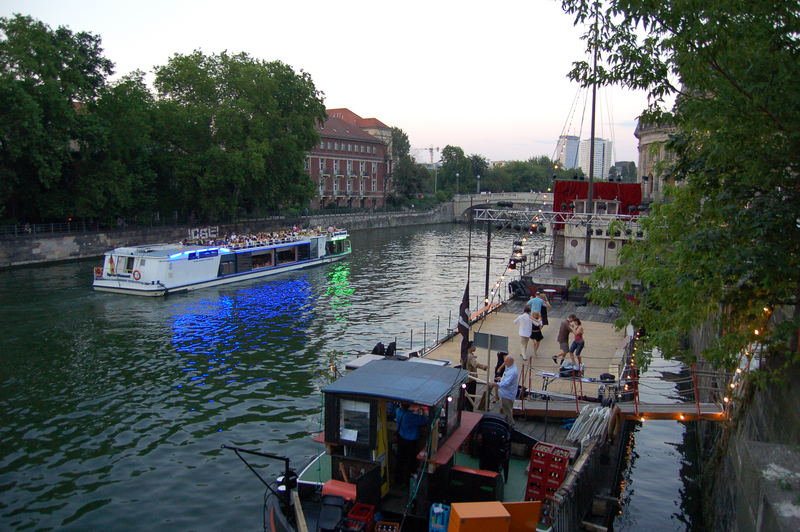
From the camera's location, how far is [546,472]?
33.7 feet

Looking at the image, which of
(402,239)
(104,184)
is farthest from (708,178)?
(402,239)

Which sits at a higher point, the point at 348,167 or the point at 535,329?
the point at 348,167

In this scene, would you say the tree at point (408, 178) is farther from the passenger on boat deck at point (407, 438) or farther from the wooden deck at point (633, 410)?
the passenger on boat deck at point (407, 438)

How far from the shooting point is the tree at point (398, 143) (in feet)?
443

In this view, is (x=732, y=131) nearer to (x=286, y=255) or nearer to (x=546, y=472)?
(x=546, y=472)

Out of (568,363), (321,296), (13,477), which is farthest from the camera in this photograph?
(321,296)

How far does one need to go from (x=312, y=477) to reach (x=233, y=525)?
87.2 inches

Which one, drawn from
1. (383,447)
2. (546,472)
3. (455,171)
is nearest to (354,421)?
(383,447)

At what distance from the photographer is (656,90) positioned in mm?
9922

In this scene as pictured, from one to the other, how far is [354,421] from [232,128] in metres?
52.5

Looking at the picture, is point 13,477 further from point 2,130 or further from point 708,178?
point 2,130

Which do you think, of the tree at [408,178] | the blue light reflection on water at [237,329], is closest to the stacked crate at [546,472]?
the blue light reflection on water at [237,329]

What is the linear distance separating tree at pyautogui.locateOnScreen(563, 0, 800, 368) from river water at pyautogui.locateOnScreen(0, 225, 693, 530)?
20.1 feet

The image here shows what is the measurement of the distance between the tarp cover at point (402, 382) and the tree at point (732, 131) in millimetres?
3768
